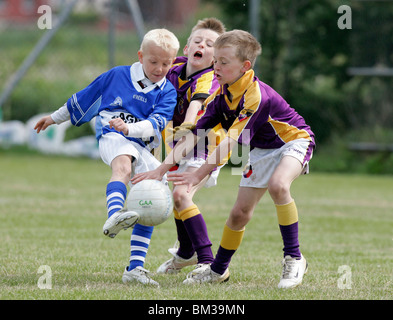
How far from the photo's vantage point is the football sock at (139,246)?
4.93 m

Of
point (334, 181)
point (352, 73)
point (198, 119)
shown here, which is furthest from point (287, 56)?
point (198, 119)

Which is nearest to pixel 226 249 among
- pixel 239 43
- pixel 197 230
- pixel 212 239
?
pixel 197 230

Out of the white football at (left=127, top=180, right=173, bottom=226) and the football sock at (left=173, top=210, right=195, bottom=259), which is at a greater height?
the white football at (left=127, top=180, right=173, bottom=226)

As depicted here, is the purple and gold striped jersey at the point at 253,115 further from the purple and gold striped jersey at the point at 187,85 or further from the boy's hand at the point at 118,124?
the boy's hand at the point at 118,124

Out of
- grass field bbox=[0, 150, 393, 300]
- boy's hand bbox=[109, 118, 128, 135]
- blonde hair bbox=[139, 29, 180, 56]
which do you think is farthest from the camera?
blonde hair bbox=[139, 29, 180, 56]

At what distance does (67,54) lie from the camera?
18422mm

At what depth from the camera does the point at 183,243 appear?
5543mm

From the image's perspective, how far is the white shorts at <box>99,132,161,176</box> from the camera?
4820 millimetres

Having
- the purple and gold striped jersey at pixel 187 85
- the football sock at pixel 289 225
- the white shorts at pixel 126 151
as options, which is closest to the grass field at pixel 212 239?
the football sock at pixel 289 225

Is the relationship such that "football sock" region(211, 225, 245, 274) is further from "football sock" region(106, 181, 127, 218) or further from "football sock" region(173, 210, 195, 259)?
"football sock" region(106, 181, 127, 218)

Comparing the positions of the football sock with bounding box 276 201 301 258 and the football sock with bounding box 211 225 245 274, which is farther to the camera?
the football sock with bounding box 211 225 245 274

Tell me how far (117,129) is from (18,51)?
614 inches

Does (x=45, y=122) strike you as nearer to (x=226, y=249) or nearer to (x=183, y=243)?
(x=183, y=243)

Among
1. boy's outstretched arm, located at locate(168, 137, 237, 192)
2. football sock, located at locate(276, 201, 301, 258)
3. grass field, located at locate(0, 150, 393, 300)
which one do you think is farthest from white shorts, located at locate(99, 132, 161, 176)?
football sock, located at locate(276, 201, 301, 258)
